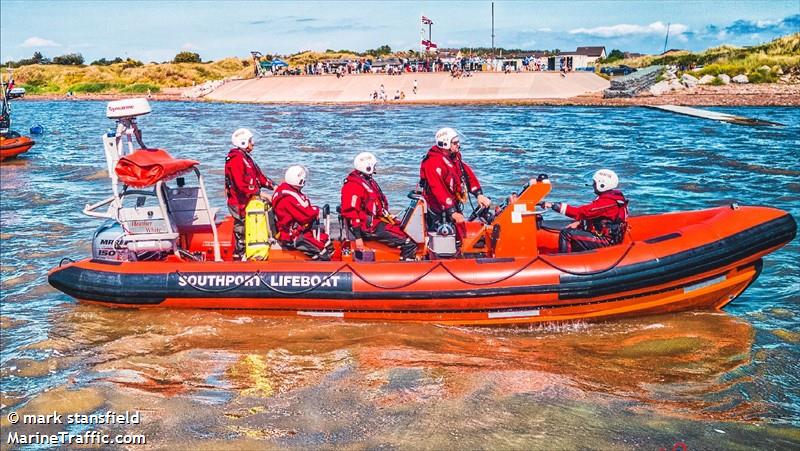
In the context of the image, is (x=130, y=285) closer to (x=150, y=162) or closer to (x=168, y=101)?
(x=150, y=162)

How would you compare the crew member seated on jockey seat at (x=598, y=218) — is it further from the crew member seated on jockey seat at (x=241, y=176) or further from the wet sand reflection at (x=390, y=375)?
the crew member seated on jockey seat at (x=241, y=176)

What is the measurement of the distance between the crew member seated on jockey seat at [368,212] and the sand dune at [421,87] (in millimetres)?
30049

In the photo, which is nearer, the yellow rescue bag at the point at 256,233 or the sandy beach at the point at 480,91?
the yellow rescue bag at the point at 256,233

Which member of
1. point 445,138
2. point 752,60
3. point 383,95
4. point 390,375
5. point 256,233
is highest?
point 752,60

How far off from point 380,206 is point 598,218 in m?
1.92

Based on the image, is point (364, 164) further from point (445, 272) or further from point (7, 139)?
point (7, 139)

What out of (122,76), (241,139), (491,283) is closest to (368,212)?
(491,283)

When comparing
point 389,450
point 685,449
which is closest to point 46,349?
point 389,450

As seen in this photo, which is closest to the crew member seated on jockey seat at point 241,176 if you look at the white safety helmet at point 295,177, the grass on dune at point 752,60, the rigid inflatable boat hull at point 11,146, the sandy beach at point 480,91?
the white safety helmet at point 295,177

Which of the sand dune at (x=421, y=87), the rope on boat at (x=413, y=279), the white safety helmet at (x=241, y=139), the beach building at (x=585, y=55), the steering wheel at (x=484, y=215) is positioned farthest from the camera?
the beach building at (x=585, y=55)

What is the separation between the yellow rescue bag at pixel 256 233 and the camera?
20.2 feet

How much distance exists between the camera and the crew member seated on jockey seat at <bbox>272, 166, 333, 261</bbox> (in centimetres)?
604

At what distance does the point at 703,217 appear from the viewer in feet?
21.2

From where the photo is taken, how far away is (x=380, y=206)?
20.3 feet
